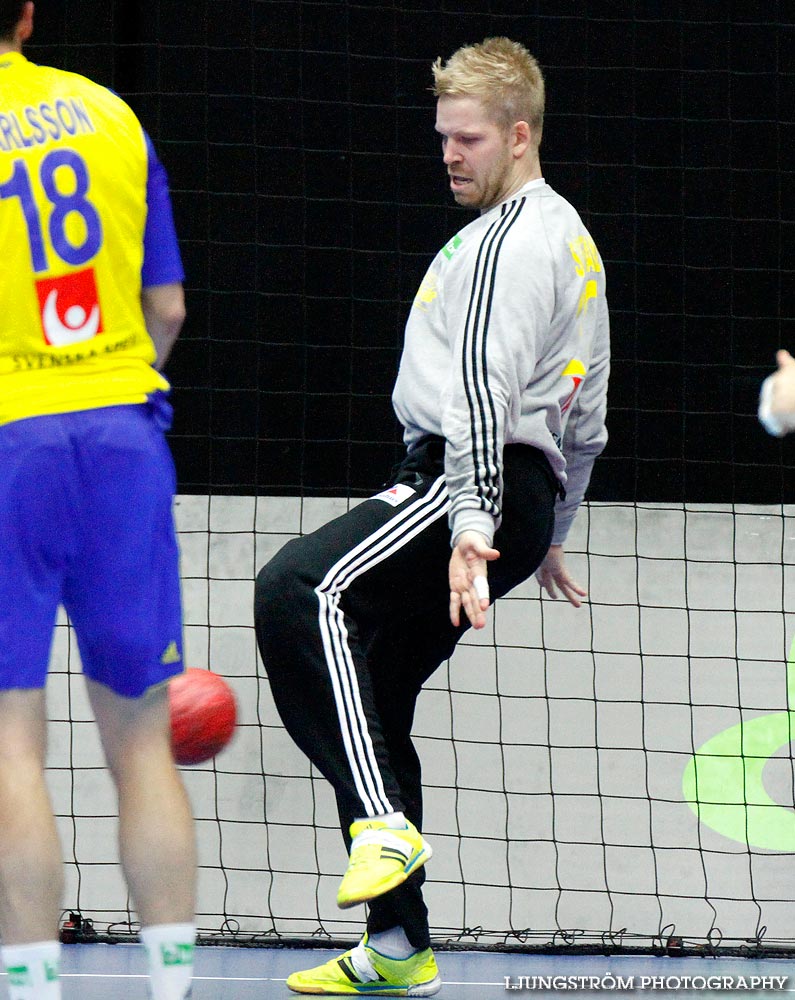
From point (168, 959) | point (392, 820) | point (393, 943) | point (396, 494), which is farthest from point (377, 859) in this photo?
point (396, 494)

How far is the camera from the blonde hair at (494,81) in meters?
2.47

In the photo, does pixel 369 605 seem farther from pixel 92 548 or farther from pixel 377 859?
pixel 92 548

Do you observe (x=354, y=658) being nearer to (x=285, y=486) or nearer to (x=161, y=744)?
(x=161, y=744)

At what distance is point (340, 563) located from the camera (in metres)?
2.27

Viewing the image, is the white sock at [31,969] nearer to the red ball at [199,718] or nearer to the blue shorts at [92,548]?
the blue shorts at [92,548]

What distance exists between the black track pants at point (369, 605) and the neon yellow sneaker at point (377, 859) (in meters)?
0.04

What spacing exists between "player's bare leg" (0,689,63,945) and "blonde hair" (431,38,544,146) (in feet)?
4.42

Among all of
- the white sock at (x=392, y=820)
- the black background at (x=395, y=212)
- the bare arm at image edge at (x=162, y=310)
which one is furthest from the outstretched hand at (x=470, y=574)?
the black background at (x=395, y=212)

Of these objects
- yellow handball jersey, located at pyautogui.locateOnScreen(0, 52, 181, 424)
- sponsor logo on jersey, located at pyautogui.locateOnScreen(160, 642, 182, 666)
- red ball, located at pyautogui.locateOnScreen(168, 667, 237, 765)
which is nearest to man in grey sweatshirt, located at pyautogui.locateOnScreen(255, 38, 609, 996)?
red ball, located at pyautogui.locateOnScreen(168, 667, 237, 765)

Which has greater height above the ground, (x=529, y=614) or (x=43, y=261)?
(x=43, y=261)

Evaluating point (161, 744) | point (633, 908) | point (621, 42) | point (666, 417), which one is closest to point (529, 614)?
point (666, 417)

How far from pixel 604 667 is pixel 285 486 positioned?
5.31 ft

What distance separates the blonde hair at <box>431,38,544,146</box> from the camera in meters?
2.47

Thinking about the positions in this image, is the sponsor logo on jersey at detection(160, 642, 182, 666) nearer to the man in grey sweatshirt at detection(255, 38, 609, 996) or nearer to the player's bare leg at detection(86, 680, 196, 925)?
the player's bare leg at detection(86, 680, 196, 925)
